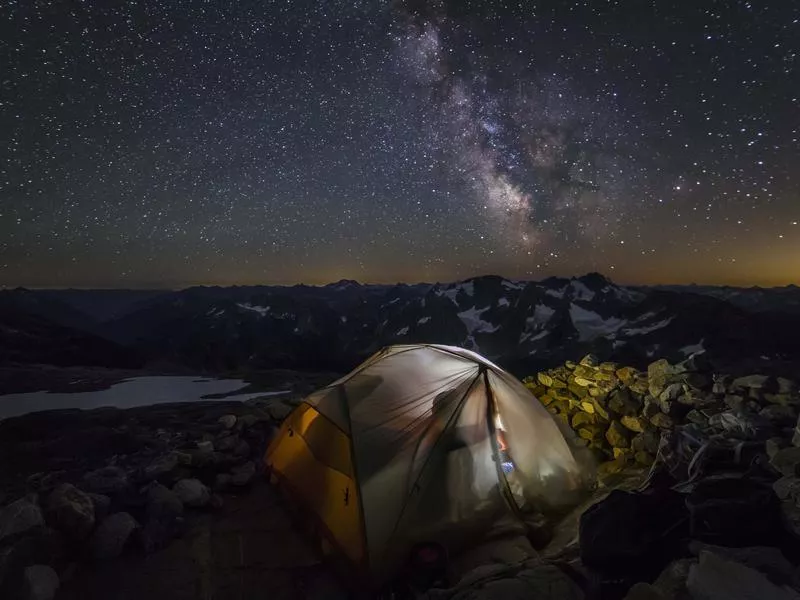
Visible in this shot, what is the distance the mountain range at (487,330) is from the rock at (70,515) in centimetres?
9720

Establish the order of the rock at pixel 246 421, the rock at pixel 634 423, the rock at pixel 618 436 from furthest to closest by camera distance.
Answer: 1. the rock at pixel 246 421
2. the rock at pixel 618 436
3. the rock at pixel 634 423

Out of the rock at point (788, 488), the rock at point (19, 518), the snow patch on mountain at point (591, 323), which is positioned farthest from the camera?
the snow patch on mountain at point (591, 323)

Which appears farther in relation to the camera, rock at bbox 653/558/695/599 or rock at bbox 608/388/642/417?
rock at bbox 608/388/642/417

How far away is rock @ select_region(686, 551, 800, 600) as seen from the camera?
2.96 m

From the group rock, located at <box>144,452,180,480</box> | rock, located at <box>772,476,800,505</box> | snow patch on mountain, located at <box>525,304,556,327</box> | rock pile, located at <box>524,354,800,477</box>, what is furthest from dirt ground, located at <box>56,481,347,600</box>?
snow patch on mountain, located at <box>525,304,556,327</box>

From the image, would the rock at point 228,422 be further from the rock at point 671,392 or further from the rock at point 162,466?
the rock at point 671,392

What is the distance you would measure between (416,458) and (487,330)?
169612 millimetres

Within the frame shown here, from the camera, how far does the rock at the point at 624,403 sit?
8867mm

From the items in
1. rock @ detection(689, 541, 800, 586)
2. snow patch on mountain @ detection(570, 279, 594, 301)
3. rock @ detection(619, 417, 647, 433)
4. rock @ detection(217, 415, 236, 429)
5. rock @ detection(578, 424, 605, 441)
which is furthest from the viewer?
snow patch on mountain @ detection(570, 279, 594, 301)

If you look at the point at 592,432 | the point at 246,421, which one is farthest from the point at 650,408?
the point at 246,421

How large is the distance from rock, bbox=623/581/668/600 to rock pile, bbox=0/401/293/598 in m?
6.43

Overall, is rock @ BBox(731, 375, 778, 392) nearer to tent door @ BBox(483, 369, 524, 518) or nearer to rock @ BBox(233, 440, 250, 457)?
tent door @ BBox(483, 369, 524, 518)

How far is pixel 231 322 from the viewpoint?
18212 cm

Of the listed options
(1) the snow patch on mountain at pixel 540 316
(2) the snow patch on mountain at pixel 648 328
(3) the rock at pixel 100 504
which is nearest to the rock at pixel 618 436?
(3) the rock at pixel 100 504
